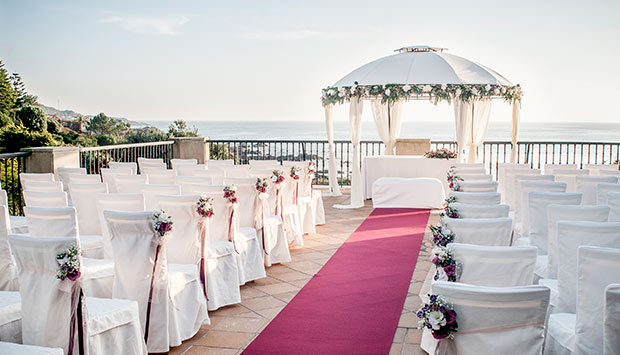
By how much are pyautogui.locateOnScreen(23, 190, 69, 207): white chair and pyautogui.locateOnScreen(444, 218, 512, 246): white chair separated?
3.13 meters

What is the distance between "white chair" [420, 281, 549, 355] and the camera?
2.43m

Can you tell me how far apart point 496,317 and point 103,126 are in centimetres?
2530

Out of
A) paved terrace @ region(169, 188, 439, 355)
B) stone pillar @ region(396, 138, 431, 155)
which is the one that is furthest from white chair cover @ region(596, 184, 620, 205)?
stone pillar @ region(396, 138, 431, 155)

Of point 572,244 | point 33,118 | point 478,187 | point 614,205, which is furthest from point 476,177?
point 33,118

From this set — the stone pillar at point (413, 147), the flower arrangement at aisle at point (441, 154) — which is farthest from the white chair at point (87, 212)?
the stone pillar at point (413, 147)

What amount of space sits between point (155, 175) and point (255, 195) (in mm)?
1320

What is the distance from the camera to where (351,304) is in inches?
194

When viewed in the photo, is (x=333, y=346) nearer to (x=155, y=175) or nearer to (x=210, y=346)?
(x=210, y=346)

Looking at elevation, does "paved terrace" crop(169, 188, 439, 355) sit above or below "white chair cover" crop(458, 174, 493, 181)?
below

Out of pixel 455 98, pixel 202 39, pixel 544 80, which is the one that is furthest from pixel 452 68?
pixel 544 80

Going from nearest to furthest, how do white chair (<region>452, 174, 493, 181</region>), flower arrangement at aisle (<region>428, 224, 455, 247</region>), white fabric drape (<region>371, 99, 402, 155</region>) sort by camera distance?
1. flower arrangement at aisle (<region>428, 224, 455, 247</region>)
2. white chair (<region>452, 174, 493, 181</region>)
3. white fabric drape (<region>371, 99, 402, 155</region>)

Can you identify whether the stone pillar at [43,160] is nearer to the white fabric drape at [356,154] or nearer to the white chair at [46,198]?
the white chair at [46,198]

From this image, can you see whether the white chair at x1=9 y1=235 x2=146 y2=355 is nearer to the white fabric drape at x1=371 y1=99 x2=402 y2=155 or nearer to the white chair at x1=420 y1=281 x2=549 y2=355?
the white chair at x1=420 y1=281 x2=549 y2=355

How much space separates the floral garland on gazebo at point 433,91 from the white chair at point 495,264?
7293 mm
